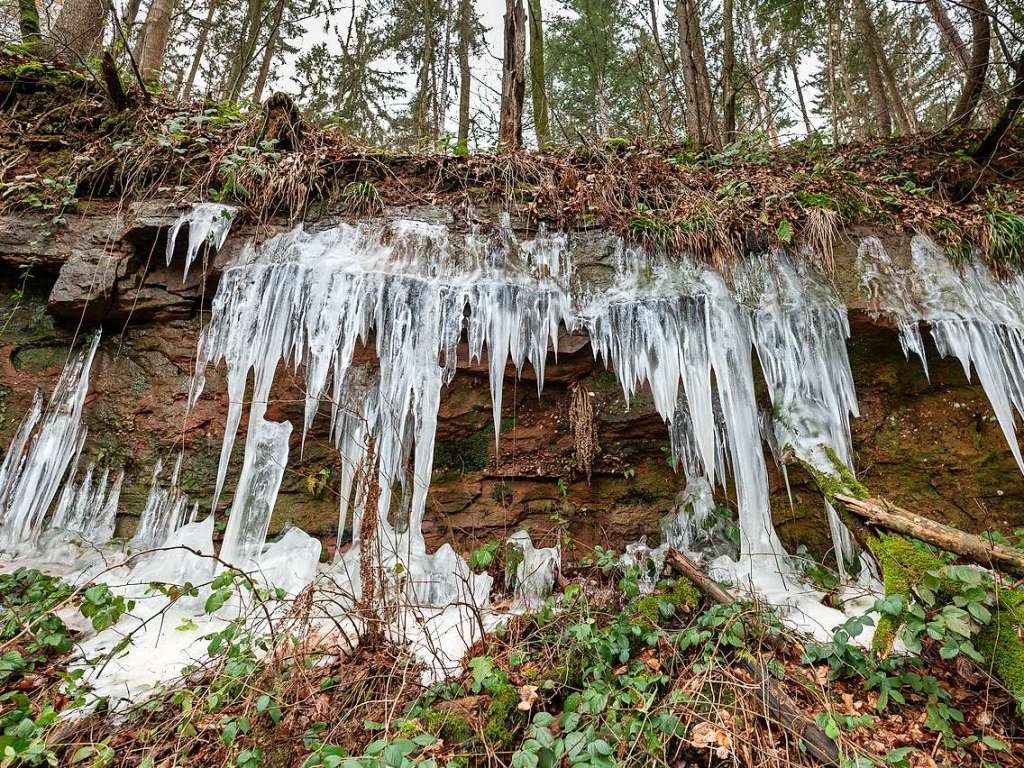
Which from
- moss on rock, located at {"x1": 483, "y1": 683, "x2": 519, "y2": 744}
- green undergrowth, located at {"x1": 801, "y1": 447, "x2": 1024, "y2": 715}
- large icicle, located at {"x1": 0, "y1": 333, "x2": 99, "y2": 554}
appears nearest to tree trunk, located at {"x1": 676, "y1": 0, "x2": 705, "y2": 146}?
green undergrowth, located at {"x1": 801, "y1": 447, "x2": 1024, "y2": 715}

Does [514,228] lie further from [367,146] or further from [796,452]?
[796,452]

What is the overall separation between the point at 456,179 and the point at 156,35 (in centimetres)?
478

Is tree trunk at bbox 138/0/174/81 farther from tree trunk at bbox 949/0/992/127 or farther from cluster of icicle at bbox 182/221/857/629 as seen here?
tree trunk at bbox 949/0/992/127

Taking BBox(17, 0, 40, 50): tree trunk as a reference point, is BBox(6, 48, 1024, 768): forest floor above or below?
below

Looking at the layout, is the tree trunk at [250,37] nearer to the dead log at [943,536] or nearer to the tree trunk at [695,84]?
the tree trunk at [695,84]

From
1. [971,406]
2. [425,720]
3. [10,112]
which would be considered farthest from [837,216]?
[10,112]

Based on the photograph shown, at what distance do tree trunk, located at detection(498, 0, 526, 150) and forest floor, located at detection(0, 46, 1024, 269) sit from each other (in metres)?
1.14

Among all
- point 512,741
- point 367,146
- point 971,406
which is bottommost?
point 512,741

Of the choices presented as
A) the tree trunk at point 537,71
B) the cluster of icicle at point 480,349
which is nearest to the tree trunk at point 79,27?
the cluster of icicle at point 480,349

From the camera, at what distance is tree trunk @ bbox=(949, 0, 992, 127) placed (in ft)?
15.0

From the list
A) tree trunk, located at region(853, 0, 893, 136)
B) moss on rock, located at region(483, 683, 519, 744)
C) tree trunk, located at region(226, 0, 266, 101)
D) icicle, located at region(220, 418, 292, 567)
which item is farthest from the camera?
tree trunk, located at region(853, 0, 893, 136)

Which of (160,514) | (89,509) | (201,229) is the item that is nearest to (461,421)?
(160,514)

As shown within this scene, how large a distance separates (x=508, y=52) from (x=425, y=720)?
23.3 feet

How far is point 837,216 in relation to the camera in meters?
4.25
